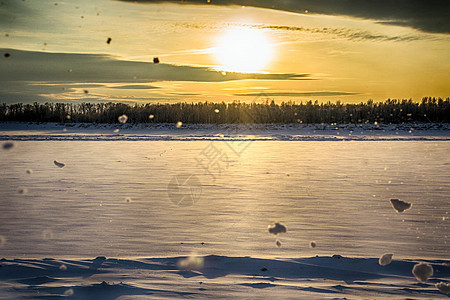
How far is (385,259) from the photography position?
400 cm

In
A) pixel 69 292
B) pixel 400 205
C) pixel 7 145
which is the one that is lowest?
pixel 69 292

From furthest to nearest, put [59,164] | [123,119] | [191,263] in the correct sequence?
[123,119], [59,164], [191,263]

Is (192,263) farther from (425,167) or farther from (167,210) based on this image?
(425,167)

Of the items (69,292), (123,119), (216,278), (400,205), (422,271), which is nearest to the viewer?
(69,292)

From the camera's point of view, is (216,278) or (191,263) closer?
(216,278)

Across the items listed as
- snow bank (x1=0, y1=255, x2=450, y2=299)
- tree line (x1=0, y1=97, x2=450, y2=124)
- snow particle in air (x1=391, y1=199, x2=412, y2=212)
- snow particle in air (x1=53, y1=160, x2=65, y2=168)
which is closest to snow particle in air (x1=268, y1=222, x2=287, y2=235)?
snow bank (x1=0, y1=255, x2=450, y2=299)

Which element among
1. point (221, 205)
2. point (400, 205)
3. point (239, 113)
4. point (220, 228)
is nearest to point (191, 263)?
point (220, 228)

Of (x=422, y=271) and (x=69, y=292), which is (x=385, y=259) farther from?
(x=69, y=292)

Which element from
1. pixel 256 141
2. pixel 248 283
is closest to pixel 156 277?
pixel 248 283

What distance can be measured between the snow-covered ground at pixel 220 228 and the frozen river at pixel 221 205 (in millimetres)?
21

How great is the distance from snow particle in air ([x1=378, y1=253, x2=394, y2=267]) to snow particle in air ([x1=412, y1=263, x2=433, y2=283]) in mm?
221

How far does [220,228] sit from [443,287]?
234 cm

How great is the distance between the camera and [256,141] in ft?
54.8

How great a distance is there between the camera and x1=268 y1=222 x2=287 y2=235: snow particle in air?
495 cm
